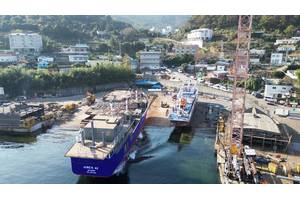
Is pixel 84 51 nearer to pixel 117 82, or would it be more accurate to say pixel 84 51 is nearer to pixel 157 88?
pixel 117 82

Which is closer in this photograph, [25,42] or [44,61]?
[44,61]

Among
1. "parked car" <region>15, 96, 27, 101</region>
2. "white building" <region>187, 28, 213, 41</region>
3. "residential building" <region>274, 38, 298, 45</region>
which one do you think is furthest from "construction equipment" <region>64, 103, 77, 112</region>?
"residential building" <region>274, 38, 298, 45</region>

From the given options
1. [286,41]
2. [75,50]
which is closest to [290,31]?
[286,41]

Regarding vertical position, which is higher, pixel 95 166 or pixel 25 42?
pixel 25 42

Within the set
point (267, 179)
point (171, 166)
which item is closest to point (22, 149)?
point (171, 166)

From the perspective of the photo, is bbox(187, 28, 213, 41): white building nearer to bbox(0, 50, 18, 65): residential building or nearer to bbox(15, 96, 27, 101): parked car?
bbox(0, 50, 18, 65): residential building

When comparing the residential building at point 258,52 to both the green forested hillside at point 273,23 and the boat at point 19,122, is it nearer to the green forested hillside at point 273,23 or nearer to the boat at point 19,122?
the green forested hillside at point 273,23

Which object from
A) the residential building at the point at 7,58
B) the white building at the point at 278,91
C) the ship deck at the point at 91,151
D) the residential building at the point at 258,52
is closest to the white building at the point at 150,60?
the residential building at the point at 258,52

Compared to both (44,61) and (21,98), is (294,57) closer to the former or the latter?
(21,98)
